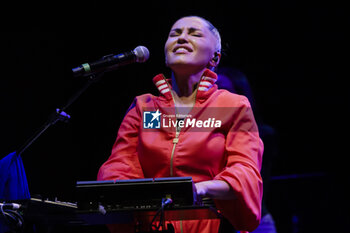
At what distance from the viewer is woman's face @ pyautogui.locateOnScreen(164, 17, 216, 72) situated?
1984 mm

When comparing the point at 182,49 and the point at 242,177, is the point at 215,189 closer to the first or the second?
the point at 242,177

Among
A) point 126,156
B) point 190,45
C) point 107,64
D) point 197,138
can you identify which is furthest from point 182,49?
point 126,156

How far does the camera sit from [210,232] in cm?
169

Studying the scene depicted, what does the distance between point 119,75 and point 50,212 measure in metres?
2.39

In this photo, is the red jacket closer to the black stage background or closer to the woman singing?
the woman singing

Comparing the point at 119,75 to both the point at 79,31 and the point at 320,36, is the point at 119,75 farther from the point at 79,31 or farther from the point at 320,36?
the point at 320,36

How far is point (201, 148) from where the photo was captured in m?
1.77

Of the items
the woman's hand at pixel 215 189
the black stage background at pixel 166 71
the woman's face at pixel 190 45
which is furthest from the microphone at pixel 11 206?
the black stage background at pixel 166 71

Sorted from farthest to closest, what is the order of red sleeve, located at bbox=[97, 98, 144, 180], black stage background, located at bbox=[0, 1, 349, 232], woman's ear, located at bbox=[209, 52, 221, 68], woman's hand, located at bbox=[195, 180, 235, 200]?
black stage background, located at bbox=[0, 1, 349, 232] < woman's ear, located at bbox=[209, 52, 221, 68] < red sleeve, located at bbox=[97, 98, 144, 180] < woman's hand, located at bbox=[195, 180, 235, 200]

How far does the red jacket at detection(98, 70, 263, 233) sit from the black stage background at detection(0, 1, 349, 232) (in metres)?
1.42

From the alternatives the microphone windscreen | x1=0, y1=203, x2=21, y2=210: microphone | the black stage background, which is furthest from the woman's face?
the black stage background

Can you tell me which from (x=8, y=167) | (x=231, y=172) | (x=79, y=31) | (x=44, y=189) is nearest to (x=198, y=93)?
(x=231, y=172)

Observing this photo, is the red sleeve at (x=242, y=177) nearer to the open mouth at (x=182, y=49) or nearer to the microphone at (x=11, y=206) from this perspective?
the open mouth at (x=182, y=49)

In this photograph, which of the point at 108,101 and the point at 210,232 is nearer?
the point at 210,232
